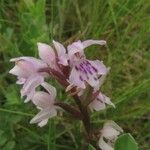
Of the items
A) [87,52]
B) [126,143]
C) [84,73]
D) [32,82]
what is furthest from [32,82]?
[87,52]

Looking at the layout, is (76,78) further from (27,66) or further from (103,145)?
(103,145)

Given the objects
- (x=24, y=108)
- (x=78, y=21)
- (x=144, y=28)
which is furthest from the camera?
(x=78, y=21)

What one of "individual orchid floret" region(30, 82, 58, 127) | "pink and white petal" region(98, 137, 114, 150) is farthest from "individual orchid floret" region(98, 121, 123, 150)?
"individual orchid floret" region(30, 82, 58, 127)

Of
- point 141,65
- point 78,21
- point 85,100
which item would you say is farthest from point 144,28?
point 85,100

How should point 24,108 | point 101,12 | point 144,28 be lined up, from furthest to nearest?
1. point 101,12
2. point 144,28
3. point 24,108

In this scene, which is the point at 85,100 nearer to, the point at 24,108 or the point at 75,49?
the point at 75,49

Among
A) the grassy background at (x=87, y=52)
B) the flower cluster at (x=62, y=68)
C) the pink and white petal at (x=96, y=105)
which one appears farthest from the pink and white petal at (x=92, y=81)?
the grassy background at (x=87, y=52)

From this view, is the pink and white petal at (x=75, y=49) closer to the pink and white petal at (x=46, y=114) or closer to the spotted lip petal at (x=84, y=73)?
the spotted lip petal at (x=84, y=73)
